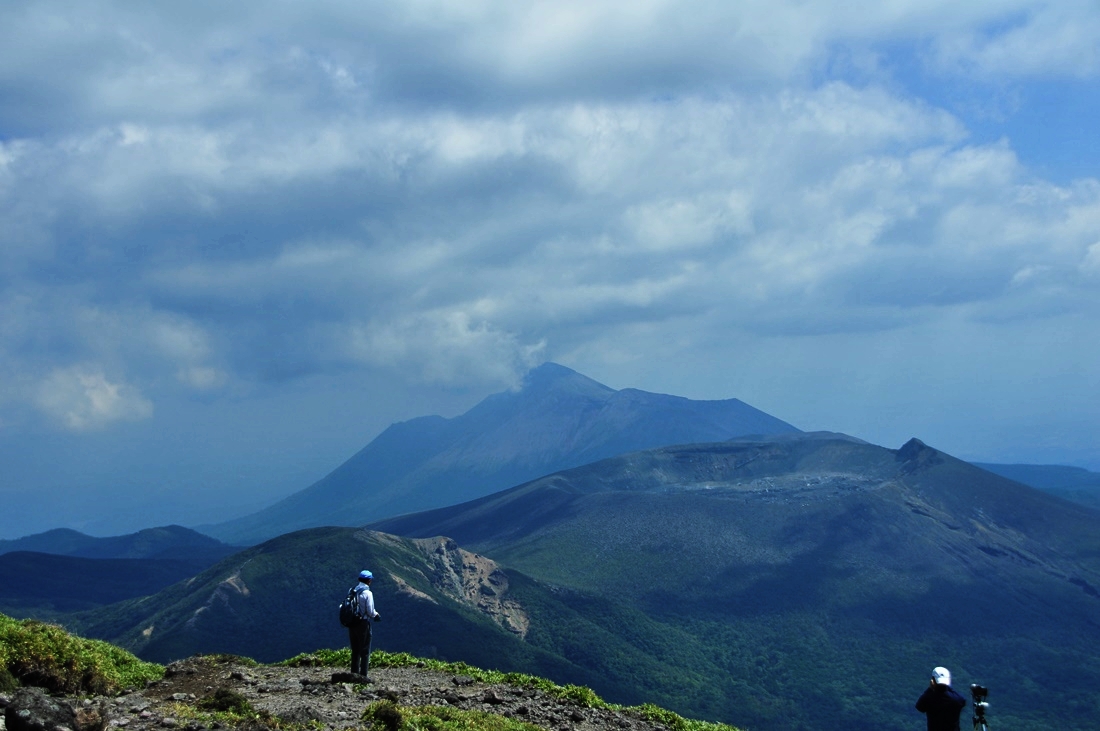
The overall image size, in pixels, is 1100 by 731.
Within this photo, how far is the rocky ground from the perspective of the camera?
55.1ft

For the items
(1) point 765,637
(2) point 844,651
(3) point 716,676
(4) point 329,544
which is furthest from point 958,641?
(4) point 329,544

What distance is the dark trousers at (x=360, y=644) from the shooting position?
23906 mm

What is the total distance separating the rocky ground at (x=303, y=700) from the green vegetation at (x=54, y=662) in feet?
2.45

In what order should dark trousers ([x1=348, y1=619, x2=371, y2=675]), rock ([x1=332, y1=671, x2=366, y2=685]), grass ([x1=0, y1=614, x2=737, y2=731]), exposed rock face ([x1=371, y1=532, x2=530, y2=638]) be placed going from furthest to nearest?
exposed rock face ([x1=371, y1=532, x2=530, y2=638])
dark trousers ([x1=348, y1=619, x2=371, y2=675])
rock ([x1=332, y1=671, x2=366, y2=685])
grass ([x1=0, y1=614, x2=737, y2=731])

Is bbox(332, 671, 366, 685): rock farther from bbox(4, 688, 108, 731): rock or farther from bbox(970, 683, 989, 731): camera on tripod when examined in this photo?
bbox(970, 683, 989, 731): camera on tripod

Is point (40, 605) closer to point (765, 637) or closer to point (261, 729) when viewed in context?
point (765, 637)

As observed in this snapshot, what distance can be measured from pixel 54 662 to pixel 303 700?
5.51 meters

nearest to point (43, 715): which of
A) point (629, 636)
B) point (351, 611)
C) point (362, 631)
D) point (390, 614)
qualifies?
point (351, 611)

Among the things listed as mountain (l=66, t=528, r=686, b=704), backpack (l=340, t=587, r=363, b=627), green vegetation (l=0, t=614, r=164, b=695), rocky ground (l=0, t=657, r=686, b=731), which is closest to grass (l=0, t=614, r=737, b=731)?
green vegetation (l=0, t=614, r=164, b=695)

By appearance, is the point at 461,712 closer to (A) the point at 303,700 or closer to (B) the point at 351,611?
(A) the point at 303,700

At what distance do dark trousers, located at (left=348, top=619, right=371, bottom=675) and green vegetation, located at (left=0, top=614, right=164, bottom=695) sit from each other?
5.13m

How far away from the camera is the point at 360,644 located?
24125 millimetres

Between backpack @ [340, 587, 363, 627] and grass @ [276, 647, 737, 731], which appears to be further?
backpack @ [340, 587, 363, 627]

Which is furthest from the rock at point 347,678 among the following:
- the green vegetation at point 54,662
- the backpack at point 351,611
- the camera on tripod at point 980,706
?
the camera on tripod at point 980,706
